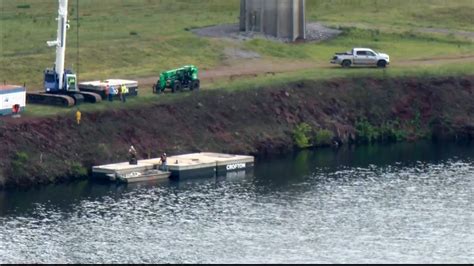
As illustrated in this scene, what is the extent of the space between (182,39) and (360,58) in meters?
16.4

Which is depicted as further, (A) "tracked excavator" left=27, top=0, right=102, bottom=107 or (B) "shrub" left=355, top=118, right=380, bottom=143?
(B) "shrub" left=355, top=118, right=380, bottom=143

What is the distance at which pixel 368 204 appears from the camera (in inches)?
4240

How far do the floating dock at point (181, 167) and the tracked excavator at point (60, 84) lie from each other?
836 cm

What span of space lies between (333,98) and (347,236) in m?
40.1

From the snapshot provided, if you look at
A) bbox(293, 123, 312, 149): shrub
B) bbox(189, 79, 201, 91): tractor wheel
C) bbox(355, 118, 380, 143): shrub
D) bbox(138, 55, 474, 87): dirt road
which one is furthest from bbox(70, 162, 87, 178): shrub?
bbox(355, 118, 380, 143): shrub

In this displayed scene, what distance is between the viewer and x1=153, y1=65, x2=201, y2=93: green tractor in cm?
12925

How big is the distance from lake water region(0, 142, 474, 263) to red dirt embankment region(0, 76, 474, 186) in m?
3.07

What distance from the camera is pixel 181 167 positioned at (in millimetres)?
116250

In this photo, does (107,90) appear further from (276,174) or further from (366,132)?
(366,132)

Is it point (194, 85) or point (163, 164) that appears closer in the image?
point (163, 164)

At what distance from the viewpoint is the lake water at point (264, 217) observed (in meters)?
93.4

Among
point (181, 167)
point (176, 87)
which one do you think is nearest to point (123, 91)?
point (176, 87)

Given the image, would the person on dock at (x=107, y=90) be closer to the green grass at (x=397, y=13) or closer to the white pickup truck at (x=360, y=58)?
the white pickup truck at (x=360, y=58)

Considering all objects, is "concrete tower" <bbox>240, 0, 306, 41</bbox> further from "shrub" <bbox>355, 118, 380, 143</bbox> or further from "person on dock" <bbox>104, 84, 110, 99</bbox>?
"person on dock" <bbox>104, 84, 110, 99</bbox>
